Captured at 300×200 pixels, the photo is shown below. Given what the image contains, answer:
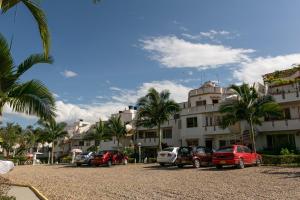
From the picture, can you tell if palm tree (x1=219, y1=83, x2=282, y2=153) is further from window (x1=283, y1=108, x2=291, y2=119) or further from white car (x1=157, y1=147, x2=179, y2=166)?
white car (x1=157, y1=147, x2=179, y2=166)

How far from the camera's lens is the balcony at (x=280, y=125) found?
1363 inches

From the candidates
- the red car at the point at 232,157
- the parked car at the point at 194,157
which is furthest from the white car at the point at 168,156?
the red car at the point at 232,157

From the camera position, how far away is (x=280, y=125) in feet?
117

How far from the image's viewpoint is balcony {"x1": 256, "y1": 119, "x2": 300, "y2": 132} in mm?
34625

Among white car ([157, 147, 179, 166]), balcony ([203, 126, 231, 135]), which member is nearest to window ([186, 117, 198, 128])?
balcony ([203, 126, 231, 135])

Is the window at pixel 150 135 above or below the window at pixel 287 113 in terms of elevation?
below

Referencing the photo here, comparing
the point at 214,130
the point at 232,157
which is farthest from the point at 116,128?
the point at 232,157

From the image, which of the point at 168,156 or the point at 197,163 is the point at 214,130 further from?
the point at 197,163

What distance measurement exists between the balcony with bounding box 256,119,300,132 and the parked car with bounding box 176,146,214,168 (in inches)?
545

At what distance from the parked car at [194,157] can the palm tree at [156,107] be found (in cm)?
1140

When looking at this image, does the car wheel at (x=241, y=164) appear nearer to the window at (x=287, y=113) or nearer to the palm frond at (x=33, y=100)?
the palm frond at (x=33, y=100)

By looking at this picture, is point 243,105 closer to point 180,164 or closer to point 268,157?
point 268,157

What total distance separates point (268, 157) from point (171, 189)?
17.4 metres

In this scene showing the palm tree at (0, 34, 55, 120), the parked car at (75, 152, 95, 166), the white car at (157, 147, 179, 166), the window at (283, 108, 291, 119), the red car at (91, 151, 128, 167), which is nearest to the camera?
the palm tree at (0, 34, 55, 120)
